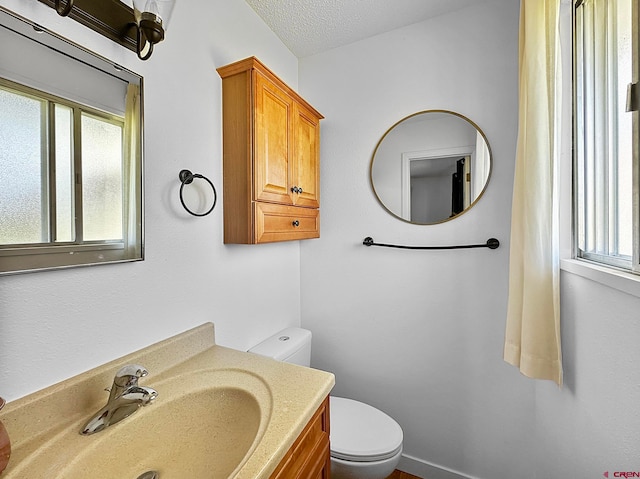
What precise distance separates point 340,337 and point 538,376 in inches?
39.7

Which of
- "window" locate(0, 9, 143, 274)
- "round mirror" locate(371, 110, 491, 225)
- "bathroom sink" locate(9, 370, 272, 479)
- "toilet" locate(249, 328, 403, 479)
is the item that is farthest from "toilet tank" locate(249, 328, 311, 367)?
"round mirror" locate(371, 110, 491, 225)

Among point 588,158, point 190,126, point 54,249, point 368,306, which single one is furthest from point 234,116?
point 588,158

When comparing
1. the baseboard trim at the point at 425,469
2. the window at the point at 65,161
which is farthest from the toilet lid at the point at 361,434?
the window at the point at 65,161

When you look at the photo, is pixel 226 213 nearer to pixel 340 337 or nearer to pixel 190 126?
pixel 190 126

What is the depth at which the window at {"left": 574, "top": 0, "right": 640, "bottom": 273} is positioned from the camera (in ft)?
2.43

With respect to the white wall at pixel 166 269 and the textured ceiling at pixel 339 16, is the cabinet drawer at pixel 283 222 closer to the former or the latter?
the white wall at pixel 166 269

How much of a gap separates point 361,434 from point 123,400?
0.99 m

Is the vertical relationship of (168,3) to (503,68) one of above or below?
below

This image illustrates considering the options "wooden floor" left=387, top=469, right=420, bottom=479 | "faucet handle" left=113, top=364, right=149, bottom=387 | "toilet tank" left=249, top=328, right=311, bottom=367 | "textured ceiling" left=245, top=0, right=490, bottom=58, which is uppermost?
"textured ceiling" left=245, top=0, right=490, bottom=58

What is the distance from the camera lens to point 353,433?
1.28m

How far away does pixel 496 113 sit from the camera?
1417 mm

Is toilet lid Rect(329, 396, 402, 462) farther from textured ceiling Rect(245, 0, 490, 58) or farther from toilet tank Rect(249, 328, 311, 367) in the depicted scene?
textured ceiling Rect(245, 0, 490, 58)

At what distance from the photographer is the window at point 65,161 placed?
0.66m

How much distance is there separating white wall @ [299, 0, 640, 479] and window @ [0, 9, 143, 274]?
111 cm
